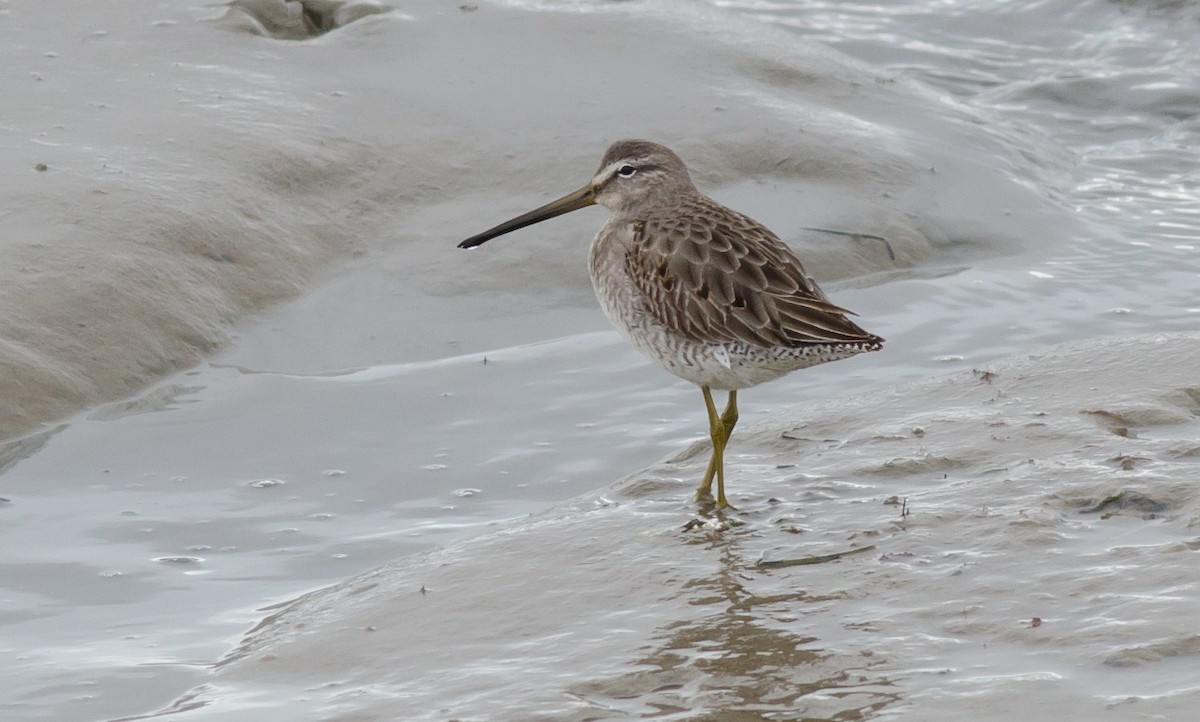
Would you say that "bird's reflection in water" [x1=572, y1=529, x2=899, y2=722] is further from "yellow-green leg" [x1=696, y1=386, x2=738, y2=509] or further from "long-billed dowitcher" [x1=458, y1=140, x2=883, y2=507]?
"long-billed dowitcher" [x1=458, y1=140, x2=883, y2=507]

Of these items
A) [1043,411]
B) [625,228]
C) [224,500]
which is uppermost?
[625,228]

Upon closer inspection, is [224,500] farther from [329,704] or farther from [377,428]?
[329,704]

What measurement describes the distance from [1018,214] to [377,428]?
361cm

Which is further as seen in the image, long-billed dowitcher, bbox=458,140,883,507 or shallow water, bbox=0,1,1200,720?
long-billed dowitcher, bbox=458,140,883,507

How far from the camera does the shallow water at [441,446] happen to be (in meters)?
4.00

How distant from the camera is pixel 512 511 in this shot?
5.12 metres

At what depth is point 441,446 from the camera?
5566 millimetres

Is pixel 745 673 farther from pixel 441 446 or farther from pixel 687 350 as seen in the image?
pixel 441 446

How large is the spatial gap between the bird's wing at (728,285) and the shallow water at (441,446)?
0.49 metres

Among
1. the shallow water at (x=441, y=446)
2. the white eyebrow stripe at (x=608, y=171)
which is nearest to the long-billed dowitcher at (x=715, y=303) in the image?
the white eyebrow stripe at (x=608, y=171)

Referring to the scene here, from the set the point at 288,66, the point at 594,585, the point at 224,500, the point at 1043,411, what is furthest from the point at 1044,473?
the point at 288,66

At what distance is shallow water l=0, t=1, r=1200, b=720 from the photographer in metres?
4.00

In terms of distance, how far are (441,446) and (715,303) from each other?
126cm

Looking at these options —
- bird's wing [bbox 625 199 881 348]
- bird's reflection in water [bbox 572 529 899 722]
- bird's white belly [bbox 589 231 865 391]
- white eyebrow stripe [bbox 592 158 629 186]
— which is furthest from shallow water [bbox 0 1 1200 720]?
white eyebrow stripe [bbox 592 158 629 186]
